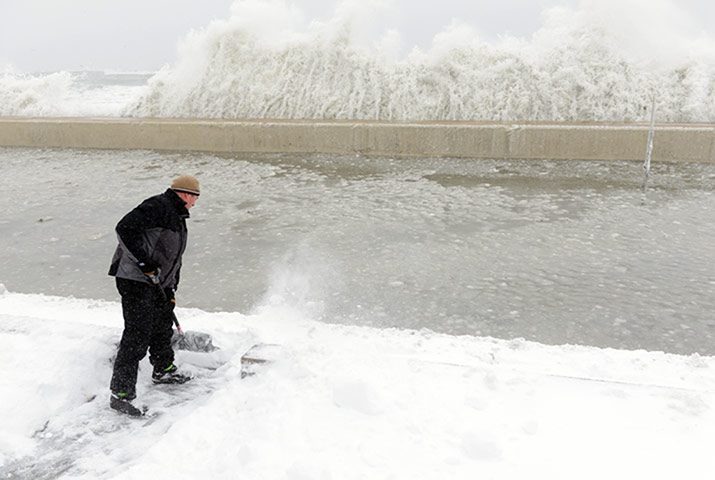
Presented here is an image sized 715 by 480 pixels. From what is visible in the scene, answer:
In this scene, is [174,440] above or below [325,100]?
below

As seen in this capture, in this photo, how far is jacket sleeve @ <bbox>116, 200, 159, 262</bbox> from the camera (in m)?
2.71

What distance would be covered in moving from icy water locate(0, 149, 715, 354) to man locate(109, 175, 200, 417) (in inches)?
44.0

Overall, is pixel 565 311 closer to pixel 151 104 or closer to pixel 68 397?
pixel 68 397

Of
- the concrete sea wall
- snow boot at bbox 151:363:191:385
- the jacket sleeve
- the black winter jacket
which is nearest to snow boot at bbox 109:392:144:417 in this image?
snow boot at bbox 151:363:191:385

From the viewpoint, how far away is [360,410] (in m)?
2.57

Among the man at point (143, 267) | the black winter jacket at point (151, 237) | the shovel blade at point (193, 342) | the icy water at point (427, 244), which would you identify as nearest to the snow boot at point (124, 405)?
the man at point (143, 267)

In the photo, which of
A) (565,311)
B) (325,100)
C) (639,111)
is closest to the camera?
(565,311)

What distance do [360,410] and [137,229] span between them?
54.4 inches

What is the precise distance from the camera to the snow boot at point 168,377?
3.09 metres

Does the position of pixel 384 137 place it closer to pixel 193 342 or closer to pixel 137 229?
pixel 193 342

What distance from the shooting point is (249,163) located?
902 centimetres

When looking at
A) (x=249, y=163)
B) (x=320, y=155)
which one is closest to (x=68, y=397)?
(x=249, y=163)

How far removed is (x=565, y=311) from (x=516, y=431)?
5.39 ft

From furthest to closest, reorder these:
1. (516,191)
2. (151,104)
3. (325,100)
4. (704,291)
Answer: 1. (151,104)
2. (325,100)
3. (516,191)
4. (704,291)
